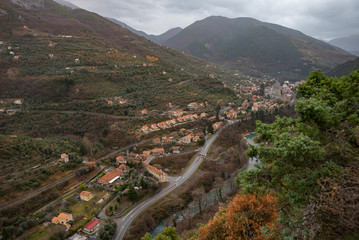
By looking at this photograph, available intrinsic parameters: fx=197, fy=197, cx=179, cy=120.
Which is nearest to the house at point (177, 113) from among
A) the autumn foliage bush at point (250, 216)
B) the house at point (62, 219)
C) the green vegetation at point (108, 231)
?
the green vegetation at point (108, 231)

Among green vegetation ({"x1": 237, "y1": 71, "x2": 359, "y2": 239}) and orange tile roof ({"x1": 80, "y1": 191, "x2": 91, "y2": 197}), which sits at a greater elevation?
green vegetation ({"x1": 237, "y1": 71, "x2": 359, "y2": 239})

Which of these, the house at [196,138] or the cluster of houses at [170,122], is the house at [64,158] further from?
the house at [196,138]

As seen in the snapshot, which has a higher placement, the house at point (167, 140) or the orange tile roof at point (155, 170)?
the house at point (167, 140)

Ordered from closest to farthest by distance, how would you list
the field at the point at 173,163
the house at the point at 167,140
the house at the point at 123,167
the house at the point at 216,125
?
the house at the point at 123,167 < the field at the point at 173,163 < the house at the point at 167,140 < the house at the point at 216,125

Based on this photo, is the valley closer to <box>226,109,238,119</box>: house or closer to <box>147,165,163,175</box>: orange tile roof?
<box>147,165,163,175</box>: orange tile roof

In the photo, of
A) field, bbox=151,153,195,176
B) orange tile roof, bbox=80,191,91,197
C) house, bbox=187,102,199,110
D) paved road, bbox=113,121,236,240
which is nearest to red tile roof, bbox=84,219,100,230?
paved road, bbox=113,121,236,240

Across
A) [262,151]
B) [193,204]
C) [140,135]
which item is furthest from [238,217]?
[140,135]

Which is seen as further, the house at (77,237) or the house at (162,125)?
the house at (162,125)
